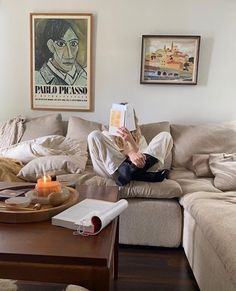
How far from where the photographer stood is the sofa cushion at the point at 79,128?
3.04 m

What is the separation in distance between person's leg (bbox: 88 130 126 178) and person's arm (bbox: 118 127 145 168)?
0.08 metres

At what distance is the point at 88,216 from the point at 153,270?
0.98 metres

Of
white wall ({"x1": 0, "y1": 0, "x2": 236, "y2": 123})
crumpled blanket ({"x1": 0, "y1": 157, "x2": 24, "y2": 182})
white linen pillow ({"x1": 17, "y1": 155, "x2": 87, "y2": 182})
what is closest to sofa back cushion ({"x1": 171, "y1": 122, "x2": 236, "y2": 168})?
white wall ({"x1": 0, "y1": 0, "x2": 236, "y2": 123})

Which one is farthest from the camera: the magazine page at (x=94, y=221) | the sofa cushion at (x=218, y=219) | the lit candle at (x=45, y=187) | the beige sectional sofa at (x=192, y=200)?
the beige sectional sofa at (x=192, y=200)

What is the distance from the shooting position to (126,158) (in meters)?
2.52

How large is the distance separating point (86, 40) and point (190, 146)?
1.42 m

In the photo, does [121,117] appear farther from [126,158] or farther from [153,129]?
[153,129]

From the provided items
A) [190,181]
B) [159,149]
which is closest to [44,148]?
[159,149]

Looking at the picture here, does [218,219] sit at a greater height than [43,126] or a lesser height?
lesser

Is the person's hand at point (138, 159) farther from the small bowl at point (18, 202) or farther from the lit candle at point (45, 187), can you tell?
the small bowl at point (18, 202)

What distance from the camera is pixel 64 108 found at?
343cm

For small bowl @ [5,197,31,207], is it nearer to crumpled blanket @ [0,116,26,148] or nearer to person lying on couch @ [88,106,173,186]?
person lying on couch @ [88,106,173,186]

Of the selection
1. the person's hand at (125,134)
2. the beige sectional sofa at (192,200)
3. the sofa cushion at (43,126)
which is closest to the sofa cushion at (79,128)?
the beige sectional sofa at (192,200)

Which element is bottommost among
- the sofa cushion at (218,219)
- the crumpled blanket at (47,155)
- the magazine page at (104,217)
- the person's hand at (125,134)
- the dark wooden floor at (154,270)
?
the dark wooden floor at (154,270)
